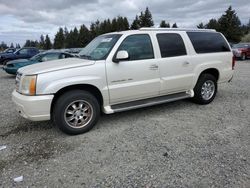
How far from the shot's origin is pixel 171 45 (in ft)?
16.9

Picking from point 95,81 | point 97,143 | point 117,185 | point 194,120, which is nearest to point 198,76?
point 194,120

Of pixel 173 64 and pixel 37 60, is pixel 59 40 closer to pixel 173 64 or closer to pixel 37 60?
pixel 37 60

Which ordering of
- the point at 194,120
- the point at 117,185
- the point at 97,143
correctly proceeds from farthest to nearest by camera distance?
the point at 194,120
the point at 97,143
the point at 117,185

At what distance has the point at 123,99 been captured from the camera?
4.60 metres

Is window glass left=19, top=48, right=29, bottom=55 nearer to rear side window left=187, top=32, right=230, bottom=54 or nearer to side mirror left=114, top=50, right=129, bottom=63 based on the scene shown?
rear side window left=187, top=32, right=230, bottom=54

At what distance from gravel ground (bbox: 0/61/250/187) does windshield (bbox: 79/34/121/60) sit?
1.46m

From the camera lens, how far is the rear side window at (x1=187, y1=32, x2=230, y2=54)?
560 centimetres

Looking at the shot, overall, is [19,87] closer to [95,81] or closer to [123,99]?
[95,81]

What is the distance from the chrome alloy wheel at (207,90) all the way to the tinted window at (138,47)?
6.62 ft

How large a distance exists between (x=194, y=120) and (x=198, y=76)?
1.36 m

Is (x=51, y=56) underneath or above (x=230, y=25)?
underneath

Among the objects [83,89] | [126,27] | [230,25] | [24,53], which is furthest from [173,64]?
[126,27]

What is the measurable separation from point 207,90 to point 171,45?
180cm

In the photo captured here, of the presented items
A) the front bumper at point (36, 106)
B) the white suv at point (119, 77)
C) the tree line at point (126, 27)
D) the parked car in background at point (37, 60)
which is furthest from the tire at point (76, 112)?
the tree line at point (126, 27)
